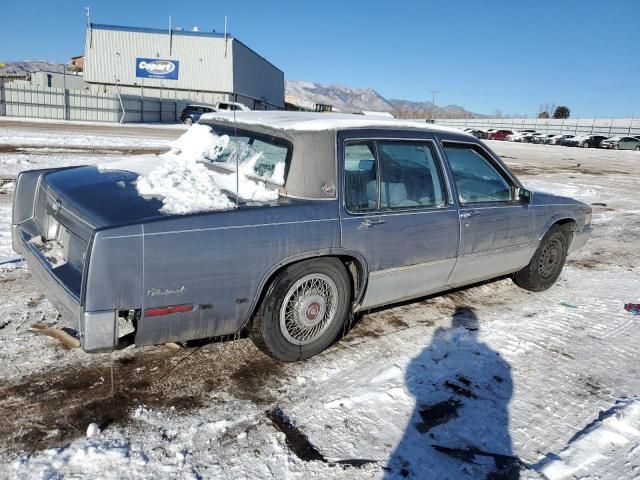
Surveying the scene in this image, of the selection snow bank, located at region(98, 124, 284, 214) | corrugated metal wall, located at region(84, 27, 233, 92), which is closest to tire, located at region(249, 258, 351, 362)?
snow bank, located at region(98, 124, 284, 214)

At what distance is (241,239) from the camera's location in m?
2.88

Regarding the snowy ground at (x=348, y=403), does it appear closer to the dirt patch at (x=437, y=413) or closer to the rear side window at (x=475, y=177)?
the dirt patch at (x=437, y=413)

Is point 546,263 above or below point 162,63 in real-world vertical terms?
below

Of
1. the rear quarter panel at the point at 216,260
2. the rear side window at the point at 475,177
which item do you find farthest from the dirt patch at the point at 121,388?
the rear side window at the point at 475,177

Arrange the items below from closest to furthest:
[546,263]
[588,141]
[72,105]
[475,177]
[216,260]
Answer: [216,260]
[475,177]
[546,263]
[72,105]
[588,141]

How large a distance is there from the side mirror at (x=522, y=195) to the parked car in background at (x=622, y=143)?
46.5m

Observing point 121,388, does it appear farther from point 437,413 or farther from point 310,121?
point 310,121

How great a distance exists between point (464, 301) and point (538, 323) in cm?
69

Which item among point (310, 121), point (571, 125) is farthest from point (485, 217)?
point (571, 125)

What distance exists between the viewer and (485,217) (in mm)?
4266

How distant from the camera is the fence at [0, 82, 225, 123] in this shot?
105 feet

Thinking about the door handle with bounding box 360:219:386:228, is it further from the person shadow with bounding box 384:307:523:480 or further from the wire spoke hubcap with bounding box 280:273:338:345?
the person shadow with bounding box 384:307:523:480

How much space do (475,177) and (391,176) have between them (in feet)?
3.50

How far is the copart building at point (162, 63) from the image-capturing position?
44.1 meters
